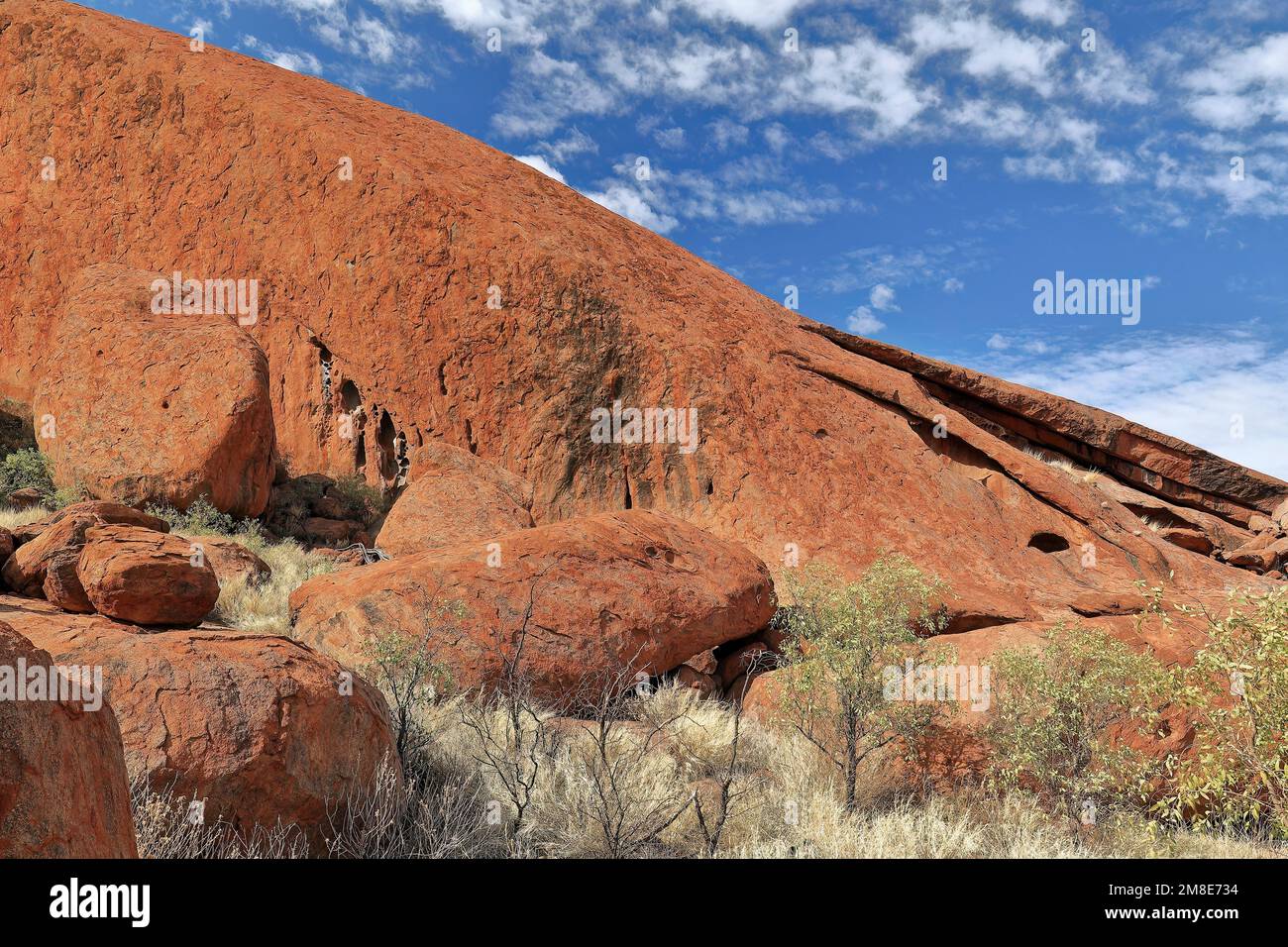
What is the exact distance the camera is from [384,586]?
7273 mm

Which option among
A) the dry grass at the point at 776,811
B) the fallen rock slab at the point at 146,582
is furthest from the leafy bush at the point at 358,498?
the fallen rock slab at the point at 146,582

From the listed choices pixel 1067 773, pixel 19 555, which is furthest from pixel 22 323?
pixel 1067 773

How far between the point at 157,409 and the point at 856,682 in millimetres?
8954

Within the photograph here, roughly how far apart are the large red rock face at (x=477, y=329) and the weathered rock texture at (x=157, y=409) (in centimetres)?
89

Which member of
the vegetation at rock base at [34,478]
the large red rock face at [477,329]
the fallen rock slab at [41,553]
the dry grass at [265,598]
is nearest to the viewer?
the fallen rock slab at [41,553]

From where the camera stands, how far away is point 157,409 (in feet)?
33.8

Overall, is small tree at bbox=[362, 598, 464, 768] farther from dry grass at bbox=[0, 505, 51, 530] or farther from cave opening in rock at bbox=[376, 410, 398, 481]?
cave opening in rock at bbox=[376, 410, 398, 481]

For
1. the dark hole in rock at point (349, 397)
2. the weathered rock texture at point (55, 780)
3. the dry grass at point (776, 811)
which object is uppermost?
the dark hole in rock at point (349, 397)

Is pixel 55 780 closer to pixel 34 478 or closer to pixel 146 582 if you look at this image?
pixel 146 582

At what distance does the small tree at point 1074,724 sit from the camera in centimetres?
630

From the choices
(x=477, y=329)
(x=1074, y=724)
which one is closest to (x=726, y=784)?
(x=1074, y=724)

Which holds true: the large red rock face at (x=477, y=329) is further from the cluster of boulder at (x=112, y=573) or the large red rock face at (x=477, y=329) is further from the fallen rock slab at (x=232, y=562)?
the cluster of boulder at (x=112, y=573)

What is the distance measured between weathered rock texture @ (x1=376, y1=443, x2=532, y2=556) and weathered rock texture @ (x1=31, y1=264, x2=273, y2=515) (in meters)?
1.94

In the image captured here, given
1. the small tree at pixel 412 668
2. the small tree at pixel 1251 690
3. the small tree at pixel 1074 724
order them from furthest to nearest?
the small tree at pixel 1074 724, the small tree at pixel 412 668, the small tree at pixel 1251 690
